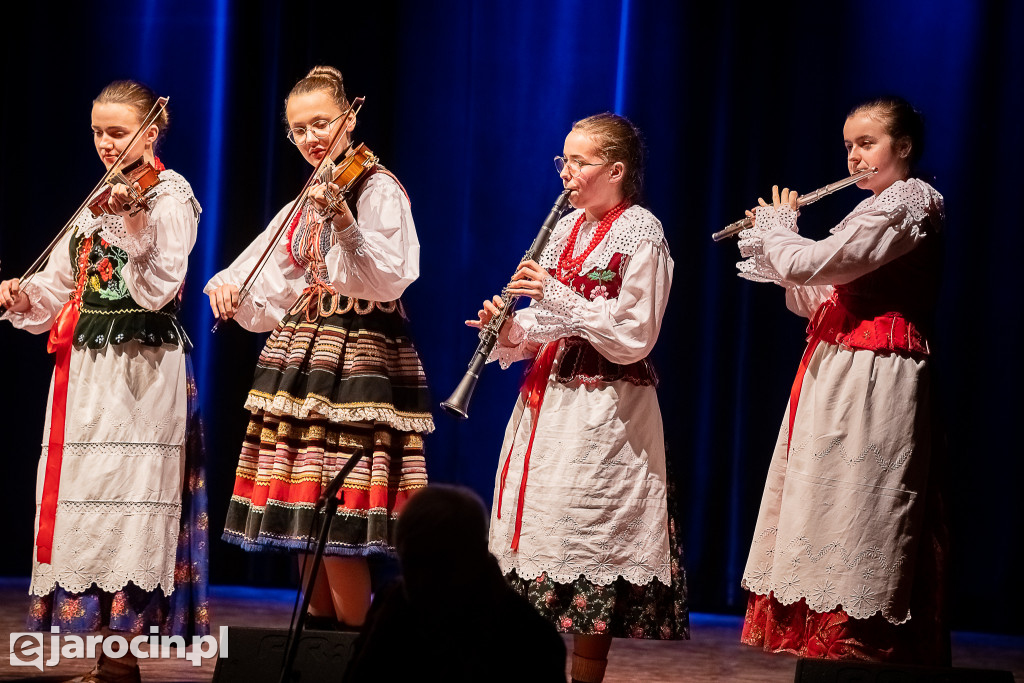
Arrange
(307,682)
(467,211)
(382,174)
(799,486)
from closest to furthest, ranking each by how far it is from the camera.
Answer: (307,682) → (799,486) → (382,174) → (467,211)

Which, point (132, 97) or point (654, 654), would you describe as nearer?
point (132, 97)

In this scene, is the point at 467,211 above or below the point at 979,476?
above

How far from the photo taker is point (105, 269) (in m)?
3.70

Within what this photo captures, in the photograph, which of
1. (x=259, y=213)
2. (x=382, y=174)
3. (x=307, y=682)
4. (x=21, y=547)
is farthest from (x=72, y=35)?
(x=307, y=682)

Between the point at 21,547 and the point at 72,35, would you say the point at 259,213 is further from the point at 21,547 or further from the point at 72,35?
the point at 21,547

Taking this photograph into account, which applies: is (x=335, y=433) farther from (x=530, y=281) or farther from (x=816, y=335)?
(x=816, y=335)

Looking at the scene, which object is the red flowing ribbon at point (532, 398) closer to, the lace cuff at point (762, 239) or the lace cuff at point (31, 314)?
the lace cuff at point (762, 239)

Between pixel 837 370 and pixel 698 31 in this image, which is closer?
pixel 837 370

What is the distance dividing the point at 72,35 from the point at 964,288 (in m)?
4.07

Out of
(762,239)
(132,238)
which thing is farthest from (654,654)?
(132,238)

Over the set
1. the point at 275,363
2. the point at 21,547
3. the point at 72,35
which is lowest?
the point at 21,547

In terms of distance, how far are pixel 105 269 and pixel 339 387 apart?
79cm

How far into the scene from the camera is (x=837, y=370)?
3.35 metres

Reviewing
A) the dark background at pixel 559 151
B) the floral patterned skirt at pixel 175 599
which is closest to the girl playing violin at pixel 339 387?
the floral patterned skirt at pixel 175 599
